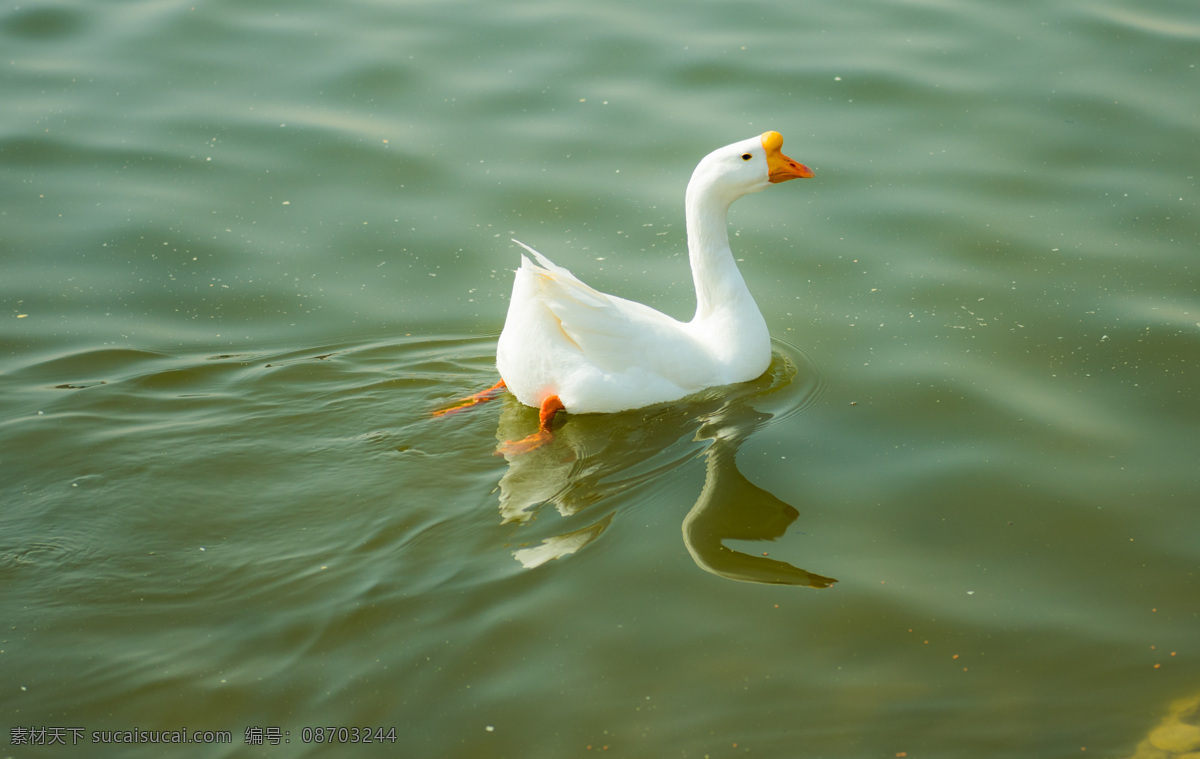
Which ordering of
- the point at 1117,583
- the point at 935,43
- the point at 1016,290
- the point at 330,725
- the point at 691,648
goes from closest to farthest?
1. the point at 330,725
2. the point at 691,648
3. the point at 1117,583
4. the point at 1016,290
5. the point at 935,43

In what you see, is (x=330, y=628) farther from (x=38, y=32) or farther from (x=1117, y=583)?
(x=38, y=32)

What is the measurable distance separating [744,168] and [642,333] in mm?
1079

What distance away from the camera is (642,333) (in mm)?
5359

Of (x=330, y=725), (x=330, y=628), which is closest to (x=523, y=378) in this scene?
(x=330, y=628)

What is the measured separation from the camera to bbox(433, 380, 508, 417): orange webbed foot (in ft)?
18.5

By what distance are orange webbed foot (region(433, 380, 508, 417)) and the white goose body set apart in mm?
244

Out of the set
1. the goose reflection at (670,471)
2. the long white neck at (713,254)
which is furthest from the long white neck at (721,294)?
the goose reflection at (670,471)

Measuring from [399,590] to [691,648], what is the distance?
4.00 ft

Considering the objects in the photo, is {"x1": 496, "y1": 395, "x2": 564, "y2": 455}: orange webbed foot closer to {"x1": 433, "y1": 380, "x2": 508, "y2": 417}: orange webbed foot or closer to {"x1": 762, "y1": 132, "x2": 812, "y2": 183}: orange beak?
{"x1": 433, "y1": 380, "x2": 508, "y2": 417}: orange webbed foot

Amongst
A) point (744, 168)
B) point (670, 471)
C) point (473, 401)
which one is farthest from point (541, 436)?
point (744, 168)

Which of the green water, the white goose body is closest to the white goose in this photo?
the white goose body

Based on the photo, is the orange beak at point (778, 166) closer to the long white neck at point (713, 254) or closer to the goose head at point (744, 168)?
the goose head at point (744, 168)

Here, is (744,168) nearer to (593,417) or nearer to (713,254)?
(713,254)

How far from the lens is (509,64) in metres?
8.53
